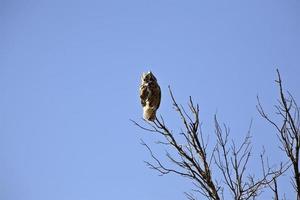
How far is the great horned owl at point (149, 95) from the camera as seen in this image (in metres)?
3.26

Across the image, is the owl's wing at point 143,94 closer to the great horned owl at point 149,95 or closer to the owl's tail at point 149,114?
the great horned owl at point 149,95

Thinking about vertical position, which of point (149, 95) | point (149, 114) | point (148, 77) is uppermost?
point (148, 77)

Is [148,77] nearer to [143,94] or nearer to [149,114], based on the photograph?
[143,94]

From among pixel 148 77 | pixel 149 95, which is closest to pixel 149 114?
pixel 149 95

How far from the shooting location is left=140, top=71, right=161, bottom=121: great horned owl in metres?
3.26

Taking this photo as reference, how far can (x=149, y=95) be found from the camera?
10.9ft

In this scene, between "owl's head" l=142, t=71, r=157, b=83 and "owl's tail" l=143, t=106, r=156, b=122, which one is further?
"owl's head" l=142, t=71, r=157, b=83

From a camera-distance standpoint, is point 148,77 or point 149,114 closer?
point 149,114

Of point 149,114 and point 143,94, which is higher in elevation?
point 143,94

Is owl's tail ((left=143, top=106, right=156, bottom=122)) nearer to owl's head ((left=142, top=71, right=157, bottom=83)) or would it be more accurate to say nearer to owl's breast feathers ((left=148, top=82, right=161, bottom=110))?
owl's breast feathers ((left=148, top=82, right=161, bottom=110))

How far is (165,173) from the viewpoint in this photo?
332cm

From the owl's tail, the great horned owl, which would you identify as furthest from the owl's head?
the owl's tail

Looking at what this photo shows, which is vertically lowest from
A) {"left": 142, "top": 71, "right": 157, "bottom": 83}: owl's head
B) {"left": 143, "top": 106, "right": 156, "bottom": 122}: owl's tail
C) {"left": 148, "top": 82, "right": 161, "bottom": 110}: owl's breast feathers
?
{"left": 143, "top": 106, "right": 156, "bottom": 122}: owl's tail

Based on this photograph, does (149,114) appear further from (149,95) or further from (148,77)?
(148,77)
